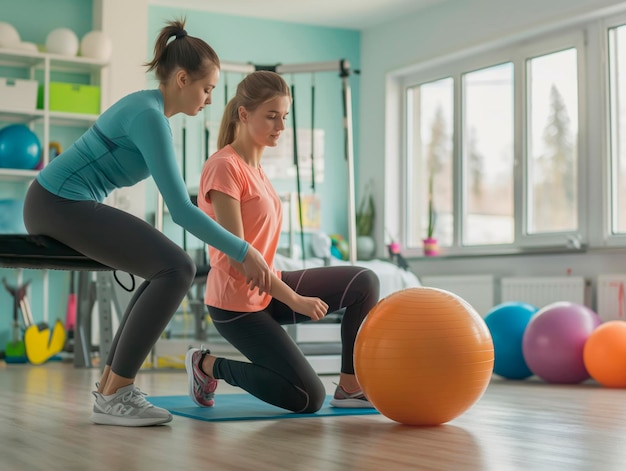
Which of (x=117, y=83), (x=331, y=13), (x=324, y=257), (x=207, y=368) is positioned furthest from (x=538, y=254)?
(x=207, y=368)

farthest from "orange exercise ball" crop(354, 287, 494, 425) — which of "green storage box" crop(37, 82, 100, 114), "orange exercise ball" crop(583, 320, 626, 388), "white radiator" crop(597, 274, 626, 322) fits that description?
"green storage box" crop(37, 82, 100, 114)

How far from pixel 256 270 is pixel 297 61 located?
561 centimetres

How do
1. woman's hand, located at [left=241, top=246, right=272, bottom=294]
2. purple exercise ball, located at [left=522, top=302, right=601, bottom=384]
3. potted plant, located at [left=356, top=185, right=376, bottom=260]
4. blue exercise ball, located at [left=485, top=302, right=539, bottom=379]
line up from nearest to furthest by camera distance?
woman's hand, located at [left=241, top=246, right=272, bottom=294] → purple exercise ball, located at [left=522, top=302, right=601, bottom=384] → blue exercise ball, located at [left=485, top=302, right=539, bottom=379] → potted plant, located at [left=356, top=185, right=376, bottom=260]

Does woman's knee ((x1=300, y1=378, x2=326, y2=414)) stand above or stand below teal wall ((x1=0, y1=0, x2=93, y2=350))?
below

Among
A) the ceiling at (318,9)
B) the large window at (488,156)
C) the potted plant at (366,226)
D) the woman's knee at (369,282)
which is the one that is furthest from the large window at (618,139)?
the woman's knee at (369,282)

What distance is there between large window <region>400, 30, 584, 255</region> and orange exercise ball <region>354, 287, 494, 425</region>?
3.48m

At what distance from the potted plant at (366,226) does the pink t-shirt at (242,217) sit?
4621mm

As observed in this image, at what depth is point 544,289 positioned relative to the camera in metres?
5.78

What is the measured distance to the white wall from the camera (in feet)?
18.8

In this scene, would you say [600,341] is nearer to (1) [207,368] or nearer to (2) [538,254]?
(2) [538,254]

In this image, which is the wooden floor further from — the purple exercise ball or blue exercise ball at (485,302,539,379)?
blue exercise ball at (485,302,539,379)

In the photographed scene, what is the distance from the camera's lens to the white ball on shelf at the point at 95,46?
627 centimetres

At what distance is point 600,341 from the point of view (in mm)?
4250

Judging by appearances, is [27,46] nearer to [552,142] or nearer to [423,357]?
[552,142]
